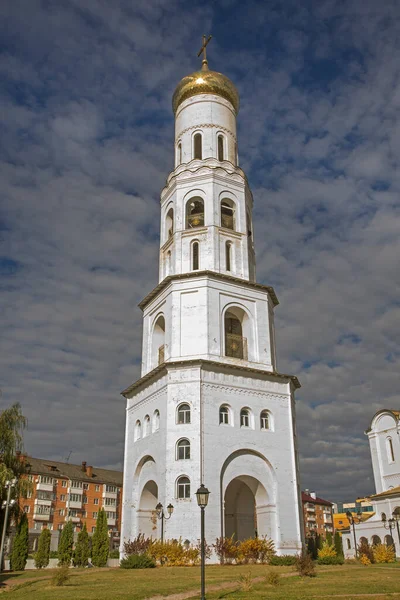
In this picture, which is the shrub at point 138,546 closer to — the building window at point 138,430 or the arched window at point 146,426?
the arched window at point 146,426

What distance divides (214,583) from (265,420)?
1148 cm

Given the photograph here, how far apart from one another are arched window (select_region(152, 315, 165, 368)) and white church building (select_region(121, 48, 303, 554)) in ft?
0.21

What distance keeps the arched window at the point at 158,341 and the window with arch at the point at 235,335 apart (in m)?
3.72

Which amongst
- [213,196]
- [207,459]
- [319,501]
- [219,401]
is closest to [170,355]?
[219,401]

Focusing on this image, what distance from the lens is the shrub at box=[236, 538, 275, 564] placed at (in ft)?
77.0

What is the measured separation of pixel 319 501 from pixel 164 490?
7587 centimetres

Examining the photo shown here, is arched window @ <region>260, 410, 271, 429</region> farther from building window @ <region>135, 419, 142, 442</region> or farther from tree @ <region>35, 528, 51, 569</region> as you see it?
tree @ <region>35, 528, 51, 569</region>

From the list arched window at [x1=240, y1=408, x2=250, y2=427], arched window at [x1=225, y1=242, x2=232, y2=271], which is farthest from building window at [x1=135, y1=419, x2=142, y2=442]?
arched window at [x1=225, y1=242, x2=232, y2=271]

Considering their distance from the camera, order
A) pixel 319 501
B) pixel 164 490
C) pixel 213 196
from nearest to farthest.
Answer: pixel 164 490, pixel 213 196, pixel 319 501

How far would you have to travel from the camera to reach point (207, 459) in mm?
24672

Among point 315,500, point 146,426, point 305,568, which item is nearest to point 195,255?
point 146,426

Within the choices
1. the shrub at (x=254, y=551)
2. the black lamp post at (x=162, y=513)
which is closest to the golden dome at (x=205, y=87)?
the black lamp post at (x=162, y=513)

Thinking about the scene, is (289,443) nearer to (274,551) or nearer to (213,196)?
(274,551)

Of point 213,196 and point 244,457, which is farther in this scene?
point 213,196
